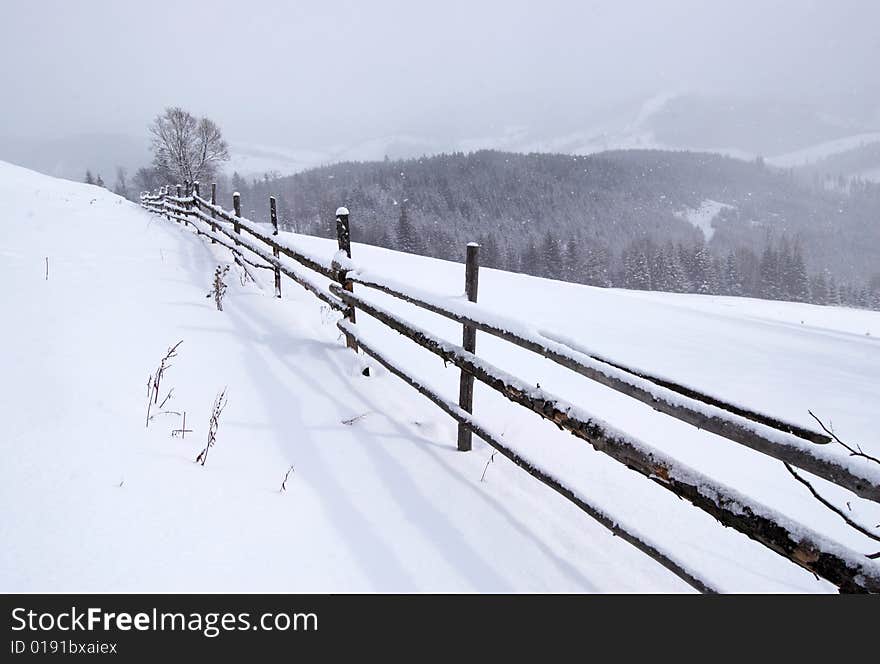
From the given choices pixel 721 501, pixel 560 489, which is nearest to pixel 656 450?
pixel 721 501

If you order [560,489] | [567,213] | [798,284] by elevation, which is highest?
[567,213]

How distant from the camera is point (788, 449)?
160 cm

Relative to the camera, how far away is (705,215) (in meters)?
166

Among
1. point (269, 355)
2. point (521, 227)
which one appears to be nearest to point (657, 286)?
point (521, 227)

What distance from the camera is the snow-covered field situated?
194cm

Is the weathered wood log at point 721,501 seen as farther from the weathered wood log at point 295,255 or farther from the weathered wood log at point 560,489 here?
the weathered wood log at point 295,255

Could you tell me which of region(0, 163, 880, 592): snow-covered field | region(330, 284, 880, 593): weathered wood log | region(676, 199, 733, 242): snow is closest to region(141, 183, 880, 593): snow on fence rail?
region(330, 284, 880, 593): weathered wood log

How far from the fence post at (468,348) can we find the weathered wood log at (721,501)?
53 cm

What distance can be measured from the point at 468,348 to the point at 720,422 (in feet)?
6.20

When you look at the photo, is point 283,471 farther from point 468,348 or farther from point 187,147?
point 187,147

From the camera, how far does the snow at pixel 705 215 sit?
152 meters
